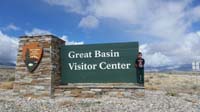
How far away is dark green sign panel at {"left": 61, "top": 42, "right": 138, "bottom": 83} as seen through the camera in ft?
48.1

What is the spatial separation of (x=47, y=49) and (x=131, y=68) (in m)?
4.27

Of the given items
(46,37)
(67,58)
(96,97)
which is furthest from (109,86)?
(46,37)

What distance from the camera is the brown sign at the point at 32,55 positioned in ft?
49.1

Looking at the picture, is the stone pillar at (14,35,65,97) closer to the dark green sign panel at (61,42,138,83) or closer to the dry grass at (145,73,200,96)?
the dark green sign panel at (61,42,138,83)

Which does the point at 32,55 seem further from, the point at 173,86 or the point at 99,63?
the point at 173,86

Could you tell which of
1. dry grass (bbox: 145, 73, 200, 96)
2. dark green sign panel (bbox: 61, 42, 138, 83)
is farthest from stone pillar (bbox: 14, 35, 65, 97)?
dry grass (bbox: 145, 73, 200, 96)

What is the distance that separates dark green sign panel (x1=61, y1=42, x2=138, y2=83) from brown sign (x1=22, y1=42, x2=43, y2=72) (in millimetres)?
1347

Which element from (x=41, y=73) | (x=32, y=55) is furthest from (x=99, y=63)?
(x=32, y=55)

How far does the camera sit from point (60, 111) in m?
10.5

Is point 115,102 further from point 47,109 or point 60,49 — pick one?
point 60,49

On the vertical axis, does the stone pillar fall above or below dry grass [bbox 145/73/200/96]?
above

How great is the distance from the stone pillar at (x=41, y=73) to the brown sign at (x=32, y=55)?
143mm

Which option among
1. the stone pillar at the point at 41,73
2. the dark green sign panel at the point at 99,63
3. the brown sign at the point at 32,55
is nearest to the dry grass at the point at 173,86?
the dark green sign panel at the point at 99,63

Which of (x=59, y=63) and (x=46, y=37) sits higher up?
(x=46, y=37)
